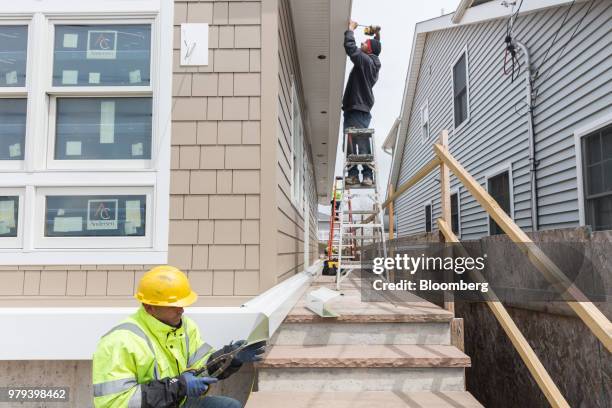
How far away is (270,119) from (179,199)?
3.22ft

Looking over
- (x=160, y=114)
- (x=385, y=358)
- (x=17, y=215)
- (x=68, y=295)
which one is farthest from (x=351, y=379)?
(x=17, y=215)

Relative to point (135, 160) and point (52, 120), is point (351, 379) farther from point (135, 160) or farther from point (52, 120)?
point (52, 120)

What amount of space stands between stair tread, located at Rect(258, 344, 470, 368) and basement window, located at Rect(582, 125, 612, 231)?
3639 mm

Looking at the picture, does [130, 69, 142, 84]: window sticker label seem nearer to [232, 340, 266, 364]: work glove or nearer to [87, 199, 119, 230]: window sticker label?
[87, 199, 119, 230]: window sticker label

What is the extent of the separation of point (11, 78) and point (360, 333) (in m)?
3.49

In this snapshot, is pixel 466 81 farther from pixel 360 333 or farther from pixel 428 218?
pixel 360 333

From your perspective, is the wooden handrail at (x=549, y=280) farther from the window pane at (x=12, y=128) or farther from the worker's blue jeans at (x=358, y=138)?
the window pane at (x=12, y=128)

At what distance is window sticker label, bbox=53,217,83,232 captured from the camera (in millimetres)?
3619

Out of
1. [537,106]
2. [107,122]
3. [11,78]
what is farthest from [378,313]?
[537,106]

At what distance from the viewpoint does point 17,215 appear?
142 inches

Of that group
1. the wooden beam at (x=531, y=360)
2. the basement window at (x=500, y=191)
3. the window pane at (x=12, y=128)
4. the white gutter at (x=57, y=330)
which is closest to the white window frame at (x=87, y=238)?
the window pane at (x=12, y=128)

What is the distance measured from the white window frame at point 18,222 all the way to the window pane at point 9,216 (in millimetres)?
25

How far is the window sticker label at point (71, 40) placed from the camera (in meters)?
3.72

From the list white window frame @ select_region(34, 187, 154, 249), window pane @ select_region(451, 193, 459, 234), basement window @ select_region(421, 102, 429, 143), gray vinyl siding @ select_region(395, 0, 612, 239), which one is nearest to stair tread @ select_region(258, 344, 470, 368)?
white window frame @ select_region(34, 187, 154, 249)
